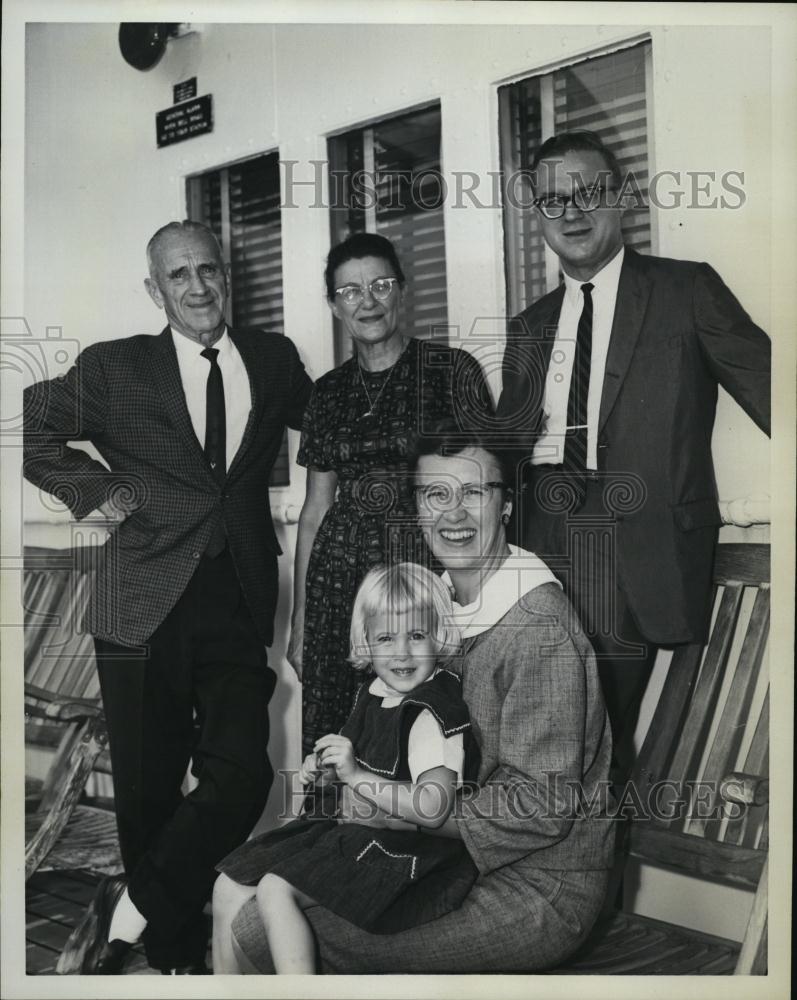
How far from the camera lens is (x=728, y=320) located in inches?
86.2

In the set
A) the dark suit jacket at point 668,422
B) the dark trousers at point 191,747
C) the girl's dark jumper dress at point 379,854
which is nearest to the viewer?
the girl's dark jumper dress at point 379,854

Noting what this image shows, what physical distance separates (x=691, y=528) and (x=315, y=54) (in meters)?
1.40

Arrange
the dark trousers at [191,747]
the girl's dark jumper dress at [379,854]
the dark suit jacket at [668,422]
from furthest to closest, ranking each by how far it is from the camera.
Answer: the dark trousers at [191,747] < the dark suit jacket at [668,422] < the girl's dark jumper dress at [379,854]

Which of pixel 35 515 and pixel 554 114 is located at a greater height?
pixel 554 114

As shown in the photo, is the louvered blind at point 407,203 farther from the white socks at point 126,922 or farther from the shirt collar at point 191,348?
the white socks at point 126,922

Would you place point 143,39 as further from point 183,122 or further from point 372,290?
point 372,290

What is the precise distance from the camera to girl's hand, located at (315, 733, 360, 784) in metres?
2.19

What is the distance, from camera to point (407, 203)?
2.27 meters

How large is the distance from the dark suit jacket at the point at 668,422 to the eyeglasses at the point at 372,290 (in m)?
0.45

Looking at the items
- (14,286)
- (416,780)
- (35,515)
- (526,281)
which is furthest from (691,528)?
(14,286)

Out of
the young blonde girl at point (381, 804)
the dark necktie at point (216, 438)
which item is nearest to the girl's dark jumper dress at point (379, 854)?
the young blonde girl at point (381, 804)

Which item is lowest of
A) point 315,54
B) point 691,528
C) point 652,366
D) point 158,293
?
point 691,528

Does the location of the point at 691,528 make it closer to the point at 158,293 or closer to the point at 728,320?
the point at 728,320

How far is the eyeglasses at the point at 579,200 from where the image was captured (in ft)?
7.21
